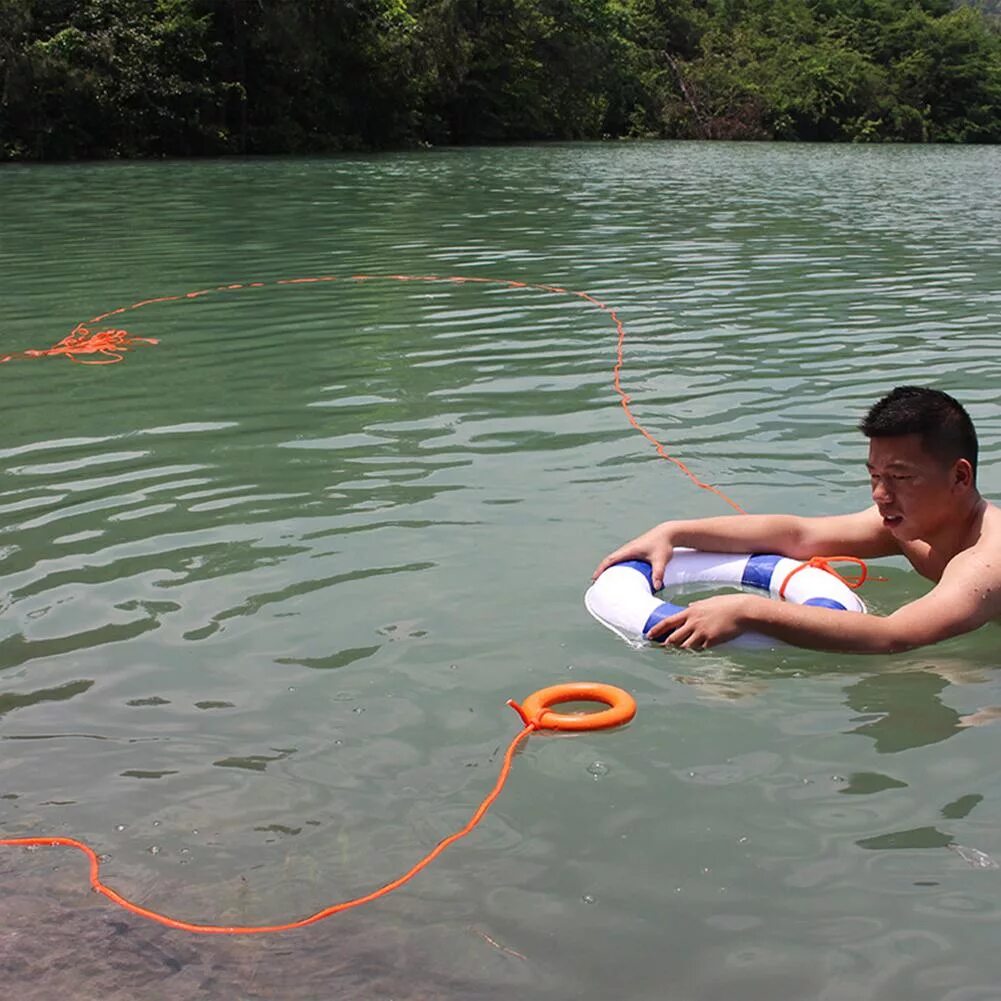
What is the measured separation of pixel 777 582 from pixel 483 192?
16495 millimetres

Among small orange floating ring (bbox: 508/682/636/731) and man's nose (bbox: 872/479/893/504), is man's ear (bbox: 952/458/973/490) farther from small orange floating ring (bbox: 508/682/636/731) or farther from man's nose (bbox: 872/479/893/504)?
small orange floating ring (bbox: 508/682/636/731)

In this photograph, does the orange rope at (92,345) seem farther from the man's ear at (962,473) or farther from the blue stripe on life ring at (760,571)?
the man's ear at (962,473)

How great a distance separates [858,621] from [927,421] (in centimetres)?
57

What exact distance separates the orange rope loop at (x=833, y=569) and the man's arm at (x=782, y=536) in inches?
1.0

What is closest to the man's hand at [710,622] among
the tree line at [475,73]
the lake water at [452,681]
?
the lake water at [452,681]

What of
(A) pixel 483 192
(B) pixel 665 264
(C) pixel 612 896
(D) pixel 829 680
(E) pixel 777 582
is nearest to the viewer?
(C) pixel 612 896

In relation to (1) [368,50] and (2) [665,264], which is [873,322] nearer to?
(2) [665,264]

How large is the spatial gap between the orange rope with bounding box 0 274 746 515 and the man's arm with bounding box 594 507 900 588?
0.75 metres

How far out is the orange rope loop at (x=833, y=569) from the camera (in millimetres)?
4082

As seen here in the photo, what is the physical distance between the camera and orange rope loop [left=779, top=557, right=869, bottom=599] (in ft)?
13.4

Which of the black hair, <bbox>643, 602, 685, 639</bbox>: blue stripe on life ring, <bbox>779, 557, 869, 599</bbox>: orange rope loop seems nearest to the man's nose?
the black hair

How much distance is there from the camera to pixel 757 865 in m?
2.74

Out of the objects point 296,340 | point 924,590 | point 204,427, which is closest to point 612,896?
point 924,590

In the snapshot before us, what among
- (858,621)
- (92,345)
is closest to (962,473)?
(858,621)
